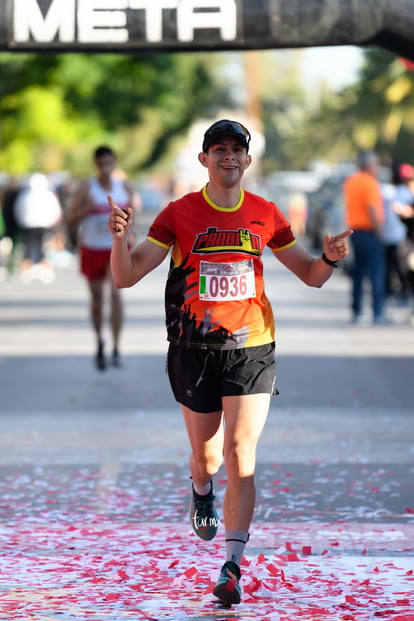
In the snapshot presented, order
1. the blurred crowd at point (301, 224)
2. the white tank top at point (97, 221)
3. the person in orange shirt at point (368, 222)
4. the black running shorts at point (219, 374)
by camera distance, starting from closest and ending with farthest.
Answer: the black running shorts at point (219, 374), the white tank top at point (97, 221), the person in orange shirt at point (368, 222), the blurred crowd at point (301, 224)

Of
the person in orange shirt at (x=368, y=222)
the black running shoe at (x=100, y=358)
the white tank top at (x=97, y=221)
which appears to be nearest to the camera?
the white tank top at (x=97, y=221)

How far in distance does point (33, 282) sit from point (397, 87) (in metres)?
36.8

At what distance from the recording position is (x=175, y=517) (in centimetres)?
760

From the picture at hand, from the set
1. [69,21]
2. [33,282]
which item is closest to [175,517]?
[69,21]

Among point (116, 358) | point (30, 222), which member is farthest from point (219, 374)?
point (30, 222)

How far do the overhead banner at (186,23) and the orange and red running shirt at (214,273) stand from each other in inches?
135

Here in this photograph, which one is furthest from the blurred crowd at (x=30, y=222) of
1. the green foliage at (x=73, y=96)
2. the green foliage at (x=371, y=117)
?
the green foliage at (x=371, y=117)

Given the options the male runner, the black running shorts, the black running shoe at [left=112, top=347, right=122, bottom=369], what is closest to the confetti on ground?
the male runner

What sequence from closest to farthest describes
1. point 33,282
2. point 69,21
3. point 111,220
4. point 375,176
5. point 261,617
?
1. point 261,617
2. point 111,220
3. point 69,21
4. point 375,176
5. point 33,282

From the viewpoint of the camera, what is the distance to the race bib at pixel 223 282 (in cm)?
610

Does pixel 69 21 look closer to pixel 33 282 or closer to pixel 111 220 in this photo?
pixel 111 220

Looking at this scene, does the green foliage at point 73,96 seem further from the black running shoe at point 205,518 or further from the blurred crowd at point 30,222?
the black running shoe at point 205,518

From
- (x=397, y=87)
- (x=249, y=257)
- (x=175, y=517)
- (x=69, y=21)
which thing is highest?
(x=397, y=87)

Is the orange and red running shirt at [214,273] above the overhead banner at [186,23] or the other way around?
the other way around
